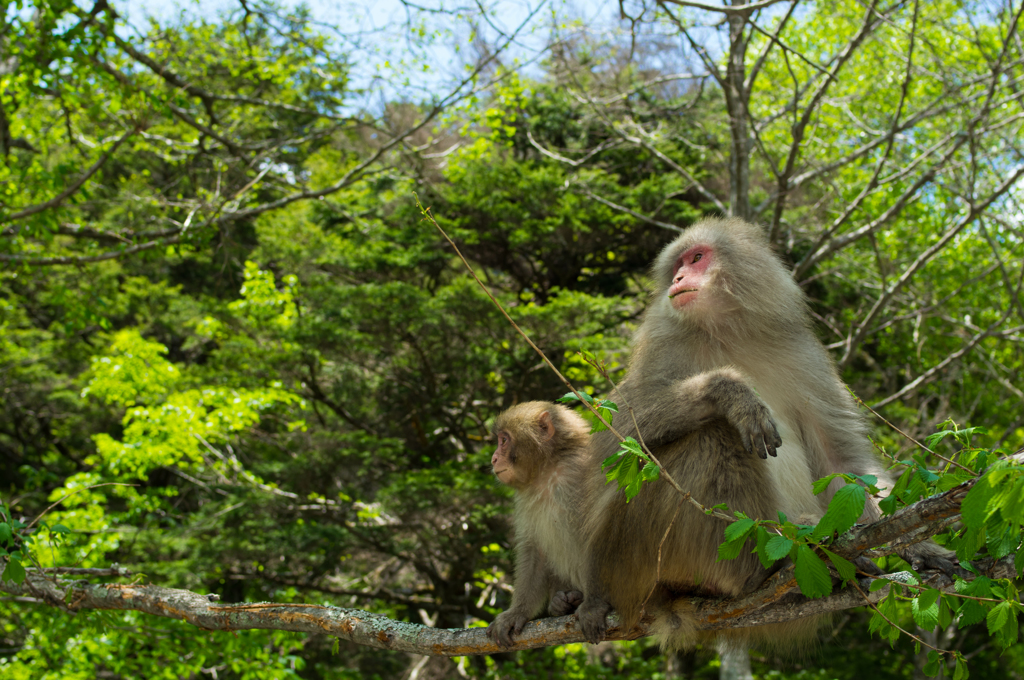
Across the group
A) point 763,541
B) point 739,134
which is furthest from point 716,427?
point 739,134

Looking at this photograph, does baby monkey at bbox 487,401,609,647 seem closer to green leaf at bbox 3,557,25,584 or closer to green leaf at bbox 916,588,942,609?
green leaf at bbox 916,588,942,609

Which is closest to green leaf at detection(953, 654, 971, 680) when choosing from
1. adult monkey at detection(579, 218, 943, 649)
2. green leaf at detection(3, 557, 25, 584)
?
adult monkey at detection(579, 218, 943, 649)

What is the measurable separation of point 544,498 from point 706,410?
1729 millimetres

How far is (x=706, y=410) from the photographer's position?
2.73 meters

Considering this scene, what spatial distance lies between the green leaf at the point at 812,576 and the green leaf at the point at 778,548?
0.06 m

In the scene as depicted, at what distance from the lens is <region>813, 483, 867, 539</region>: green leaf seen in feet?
5.90

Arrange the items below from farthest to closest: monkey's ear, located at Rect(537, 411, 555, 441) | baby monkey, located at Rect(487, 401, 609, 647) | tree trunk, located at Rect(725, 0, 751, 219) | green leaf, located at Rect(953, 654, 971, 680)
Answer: tree trunk, located at Rect(725, 0, 751, 219), monkey's ear, located at Rect(537, 411, 555, 441), baby monkey, located at Rect(487, 401, 609, 647), green leaf, located at Rect(953, 654, 971, 680)

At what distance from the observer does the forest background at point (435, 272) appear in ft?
23.7

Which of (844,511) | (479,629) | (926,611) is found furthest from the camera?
(479,629)

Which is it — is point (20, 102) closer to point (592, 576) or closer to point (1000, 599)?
point (592, 576)

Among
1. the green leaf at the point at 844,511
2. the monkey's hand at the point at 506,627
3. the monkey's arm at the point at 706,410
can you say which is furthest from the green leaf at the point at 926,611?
the monkey's hand at the point at 506,627

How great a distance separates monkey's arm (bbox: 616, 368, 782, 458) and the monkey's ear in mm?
1394

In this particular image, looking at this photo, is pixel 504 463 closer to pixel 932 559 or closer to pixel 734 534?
pixel 932 559

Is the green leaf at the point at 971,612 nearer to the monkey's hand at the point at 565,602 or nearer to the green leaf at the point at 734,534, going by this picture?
the green leaf at the point at 734,534
